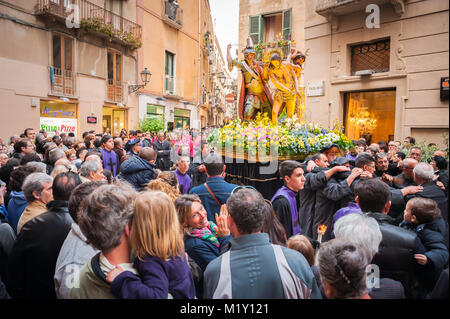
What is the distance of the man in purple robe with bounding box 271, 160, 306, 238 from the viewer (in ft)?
10.4

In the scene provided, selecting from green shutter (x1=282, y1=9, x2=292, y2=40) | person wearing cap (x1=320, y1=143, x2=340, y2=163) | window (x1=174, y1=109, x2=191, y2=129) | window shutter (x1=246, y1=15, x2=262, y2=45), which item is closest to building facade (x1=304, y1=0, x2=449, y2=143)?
green shutter (x1=282, y1=9, x2=292, y2=40)

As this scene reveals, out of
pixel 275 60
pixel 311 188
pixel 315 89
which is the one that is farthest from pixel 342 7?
pixel 311 188

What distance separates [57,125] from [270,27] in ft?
37.4

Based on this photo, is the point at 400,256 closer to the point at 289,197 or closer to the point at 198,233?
the point at 289,197

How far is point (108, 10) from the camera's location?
628 inches

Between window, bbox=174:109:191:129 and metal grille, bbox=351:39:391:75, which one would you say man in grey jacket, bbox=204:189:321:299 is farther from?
window, bbox=174:109:191:129

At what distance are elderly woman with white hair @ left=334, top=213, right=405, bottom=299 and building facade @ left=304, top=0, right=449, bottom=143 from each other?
883 centimetres

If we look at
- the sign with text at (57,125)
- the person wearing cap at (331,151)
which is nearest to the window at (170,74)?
the sign with text at (57,125)

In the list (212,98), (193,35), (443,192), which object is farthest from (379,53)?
(212,98)

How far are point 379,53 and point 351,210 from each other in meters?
9.77

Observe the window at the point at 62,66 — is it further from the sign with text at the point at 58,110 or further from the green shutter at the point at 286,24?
A: the green shutter at the point at 286,24

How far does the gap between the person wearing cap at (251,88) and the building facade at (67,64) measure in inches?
358

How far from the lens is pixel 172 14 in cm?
1998

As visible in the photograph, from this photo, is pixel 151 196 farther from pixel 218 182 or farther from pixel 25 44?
pixel 25 44
